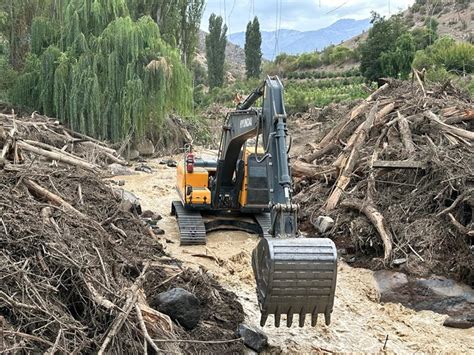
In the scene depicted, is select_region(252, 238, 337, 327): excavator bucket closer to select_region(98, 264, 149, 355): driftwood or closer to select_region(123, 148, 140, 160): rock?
select_region(98, 264, 149, 355): driftwood

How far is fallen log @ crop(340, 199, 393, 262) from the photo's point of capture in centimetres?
789

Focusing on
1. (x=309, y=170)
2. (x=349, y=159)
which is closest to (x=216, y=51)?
(x=309, y=170)

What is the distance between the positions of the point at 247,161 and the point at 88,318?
15.7 feet

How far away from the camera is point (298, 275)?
4.24 meters

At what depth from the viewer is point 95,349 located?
404 centimetres

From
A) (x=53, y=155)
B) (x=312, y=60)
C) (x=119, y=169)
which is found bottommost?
(x=119, y=169)

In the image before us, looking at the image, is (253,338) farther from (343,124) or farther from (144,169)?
(144,169)

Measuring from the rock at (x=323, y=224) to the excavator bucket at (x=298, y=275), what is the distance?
490 cm

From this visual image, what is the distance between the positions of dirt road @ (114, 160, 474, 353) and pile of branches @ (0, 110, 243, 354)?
631 mm

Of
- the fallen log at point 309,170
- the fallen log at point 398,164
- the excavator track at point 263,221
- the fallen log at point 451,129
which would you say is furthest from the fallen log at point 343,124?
the excavator track at point 263,221

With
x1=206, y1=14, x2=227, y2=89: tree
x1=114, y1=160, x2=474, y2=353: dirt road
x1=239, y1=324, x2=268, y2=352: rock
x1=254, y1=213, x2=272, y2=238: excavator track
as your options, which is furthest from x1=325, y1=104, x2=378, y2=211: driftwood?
x1=206, y1=14, x2=227, y2=89: tree

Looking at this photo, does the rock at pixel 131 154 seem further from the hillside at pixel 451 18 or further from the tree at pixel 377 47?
the hillside at pixel 451 18

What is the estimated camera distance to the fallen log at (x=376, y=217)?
25.9ft

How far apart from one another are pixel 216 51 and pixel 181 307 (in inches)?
1607
